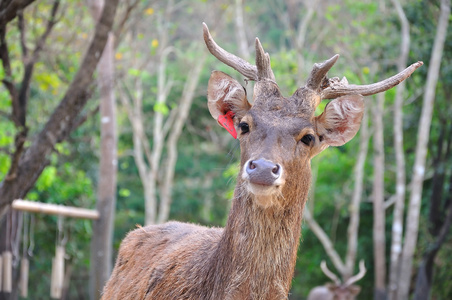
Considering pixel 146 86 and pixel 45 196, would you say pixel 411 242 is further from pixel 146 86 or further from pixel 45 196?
pixel 146 86

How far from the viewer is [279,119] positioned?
421 centimetres

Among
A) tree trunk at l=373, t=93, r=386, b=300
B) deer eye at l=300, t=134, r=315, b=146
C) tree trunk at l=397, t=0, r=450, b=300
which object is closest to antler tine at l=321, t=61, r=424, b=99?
deer eye at l=300, t=134, r=315, b=146

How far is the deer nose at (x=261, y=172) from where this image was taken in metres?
3.73

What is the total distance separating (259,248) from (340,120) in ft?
3.86

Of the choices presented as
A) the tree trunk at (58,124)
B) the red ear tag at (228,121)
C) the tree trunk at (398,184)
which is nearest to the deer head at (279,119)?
the red ear tag at (228,121)

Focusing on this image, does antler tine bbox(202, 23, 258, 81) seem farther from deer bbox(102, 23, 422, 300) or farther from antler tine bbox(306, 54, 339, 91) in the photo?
antler tine bbox(306, 54, 339, 91)

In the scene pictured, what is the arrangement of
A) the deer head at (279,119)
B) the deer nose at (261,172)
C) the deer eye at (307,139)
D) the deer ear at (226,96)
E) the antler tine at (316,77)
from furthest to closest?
the deer ear at (226,96) < the antler tine at (316,77) < the deer eye at (307,139) < the deer head at (279,119) < the deer nose at (261,172)

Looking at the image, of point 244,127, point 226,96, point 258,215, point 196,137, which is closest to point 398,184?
point 226,96

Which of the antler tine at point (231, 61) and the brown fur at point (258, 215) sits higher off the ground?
the antler tine at point (231, 61)

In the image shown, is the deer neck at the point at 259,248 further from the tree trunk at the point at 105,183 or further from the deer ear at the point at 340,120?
the tree trunk at the point at 105,183

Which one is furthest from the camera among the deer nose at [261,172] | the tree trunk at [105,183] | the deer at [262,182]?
the tree trunk at [105,183]

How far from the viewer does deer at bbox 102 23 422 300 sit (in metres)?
4.03

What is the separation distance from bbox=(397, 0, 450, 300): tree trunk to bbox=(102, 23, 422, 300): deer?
328 inches

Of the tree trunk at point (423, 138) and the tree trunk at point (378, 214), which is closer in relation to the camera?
the tree trunk at point (423, 138)
